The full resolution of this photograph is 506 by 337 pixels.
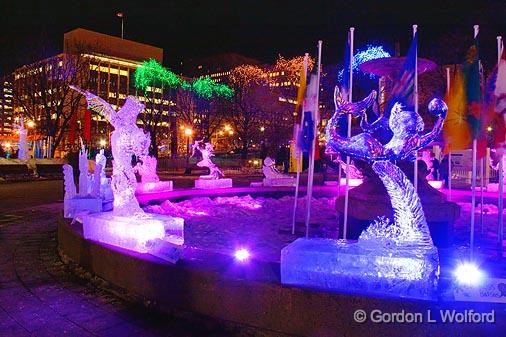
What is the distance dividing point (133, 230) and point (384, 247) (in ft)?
11.1

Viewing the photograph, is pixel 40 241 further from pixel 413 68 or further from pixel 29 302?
pixel 413 68

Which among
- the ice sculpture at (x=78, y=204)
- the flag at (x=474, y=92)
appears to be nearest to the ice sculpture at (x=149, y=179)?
the ice sculpture at (x=78, y=204)

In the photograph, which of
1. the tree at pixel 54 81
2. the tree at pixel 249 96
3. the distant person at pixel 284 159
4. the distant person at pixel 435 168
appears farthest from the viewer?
the tree at pixel 249 96

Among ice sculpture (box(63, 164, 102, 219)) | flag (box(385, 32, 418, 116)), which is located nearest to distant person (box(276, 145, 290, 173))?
ice sculpture (box(63, 164, 102, 219))

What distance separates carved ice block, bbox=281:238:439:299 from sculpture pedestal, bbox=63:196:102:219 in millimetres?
6342

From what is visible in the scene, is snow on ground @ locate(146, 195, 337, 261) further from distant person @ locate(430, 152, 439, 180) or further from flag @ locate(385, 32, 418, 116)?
distant person @ locate(430, 152, 439, 180)

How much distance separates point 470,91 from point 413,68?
1.13m

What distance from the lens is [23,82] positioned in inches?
1658

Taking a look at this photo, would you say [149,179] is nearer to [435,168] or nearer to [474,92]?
[474,92]

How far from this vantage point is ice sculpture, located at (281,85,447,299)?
14.0 ft

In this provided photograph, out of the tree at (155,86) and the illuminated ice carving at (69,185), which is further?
the tree at (155,86)

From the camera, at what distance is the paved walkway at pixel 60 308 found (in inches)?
190

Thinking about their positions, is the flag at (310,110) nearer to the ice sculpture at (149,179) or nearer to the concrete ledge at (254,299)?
the concrete ledge at (254,299)

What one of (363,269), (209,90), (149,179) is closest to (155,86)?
(209,90)
